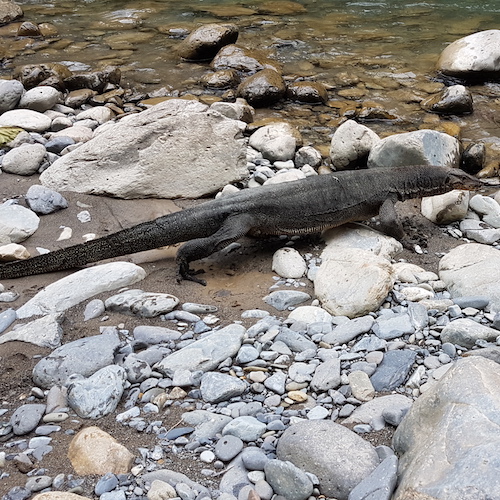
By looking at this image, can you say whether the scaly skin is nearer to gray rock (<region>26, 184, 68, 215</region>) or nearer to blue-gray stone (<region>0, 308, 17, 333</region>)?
blue-gray stone (<region>0, 308, 17, 333</region>)

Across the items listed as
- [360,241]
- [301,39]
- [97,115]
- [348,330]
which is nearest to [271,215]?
[360,241]

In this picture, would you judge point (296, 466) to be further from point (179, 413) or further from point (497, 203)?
point (497, 203)

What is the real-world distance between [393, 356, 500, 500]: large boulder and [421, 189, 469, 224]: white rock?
3.66 m

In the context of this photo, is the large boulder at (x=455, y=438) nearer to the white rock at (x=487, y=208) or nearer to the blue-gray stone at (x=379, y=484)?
the blue-gray stone at (x=379, y=484)

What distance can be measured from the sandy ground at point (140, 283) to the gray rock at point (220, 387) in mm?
225

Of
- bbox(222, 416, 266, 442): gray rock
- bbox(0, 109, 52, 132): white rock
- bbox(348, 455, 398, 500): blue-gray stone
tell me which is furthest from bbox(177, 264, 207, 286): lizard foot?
bbox(0, 109, 52, 132): white rock

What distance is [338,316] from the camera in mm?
4801

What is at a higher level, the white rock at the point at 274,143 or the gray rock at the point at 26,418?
the gray rock at the point at 26,418

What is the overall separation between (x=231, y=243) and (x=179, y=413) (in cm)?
233

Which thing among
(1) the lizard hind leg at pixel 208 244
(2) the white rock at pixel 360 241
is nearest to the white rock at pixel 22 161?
(1) the lizard hind leg at pixel 208 244

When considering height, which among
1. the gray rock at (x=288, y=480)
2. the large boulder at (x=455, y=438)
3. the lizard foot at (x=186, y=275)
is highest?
the large boulder at (x=455, y=438)

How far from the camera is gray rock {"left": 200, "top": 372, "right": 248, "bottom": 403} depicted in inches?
154

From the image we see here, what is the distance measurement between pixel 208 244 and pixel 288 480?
2968 mm

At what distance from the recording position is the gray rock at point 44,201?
257 inches
